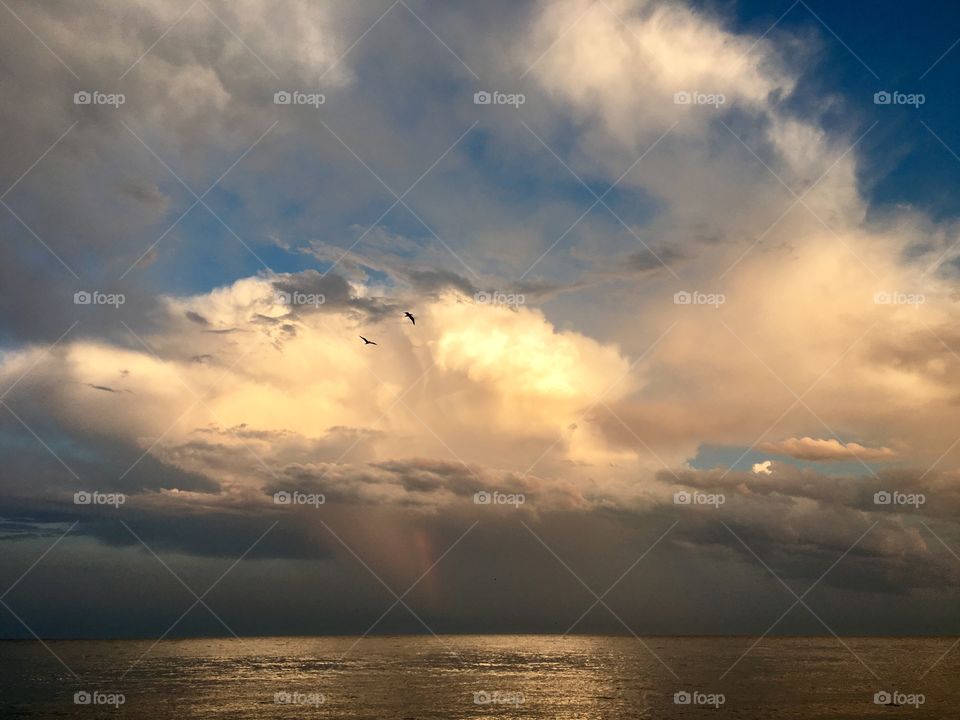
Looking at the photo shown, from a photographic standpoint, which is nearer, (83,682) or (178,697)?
(178,697)

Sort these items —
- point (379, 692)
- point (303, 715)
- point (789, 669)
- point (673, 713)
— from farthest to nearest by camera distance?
1. point (789, 669)
2. point (379, 692)
3. point (673, 713)
4. point (303, 715)

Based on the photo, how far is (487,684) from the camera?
86.0m

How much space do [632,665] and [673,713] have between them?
70280 millimetres

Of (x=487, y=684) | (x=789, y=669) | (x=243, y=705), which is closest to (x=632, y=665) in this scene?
(x=789, y=669)


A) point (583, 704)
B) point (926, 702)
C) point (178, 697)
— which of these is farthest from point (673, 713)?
point (178, 697)

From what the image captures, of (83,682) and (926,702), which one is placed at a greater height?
(83,682)

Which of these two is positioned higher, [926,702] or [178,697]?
[178,697]

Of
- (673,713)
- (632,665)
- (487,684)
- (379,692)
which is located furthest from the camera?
(632,665)

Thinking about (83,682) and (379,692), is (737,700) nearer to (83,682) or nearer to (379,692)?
(379,692)

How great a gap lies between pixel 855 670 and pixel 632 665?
1341 inches

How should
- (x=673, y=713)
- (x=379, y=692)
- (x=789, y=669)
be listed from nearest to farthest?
(x=673, y=713), (x=379, y=692), (x=789, y=669)

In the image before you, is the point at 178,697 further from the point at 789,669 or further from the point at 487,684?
the point at 789,669

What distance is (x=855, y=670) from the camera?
367ft

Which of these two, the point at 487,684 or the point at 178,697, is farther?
the point at 487,684
